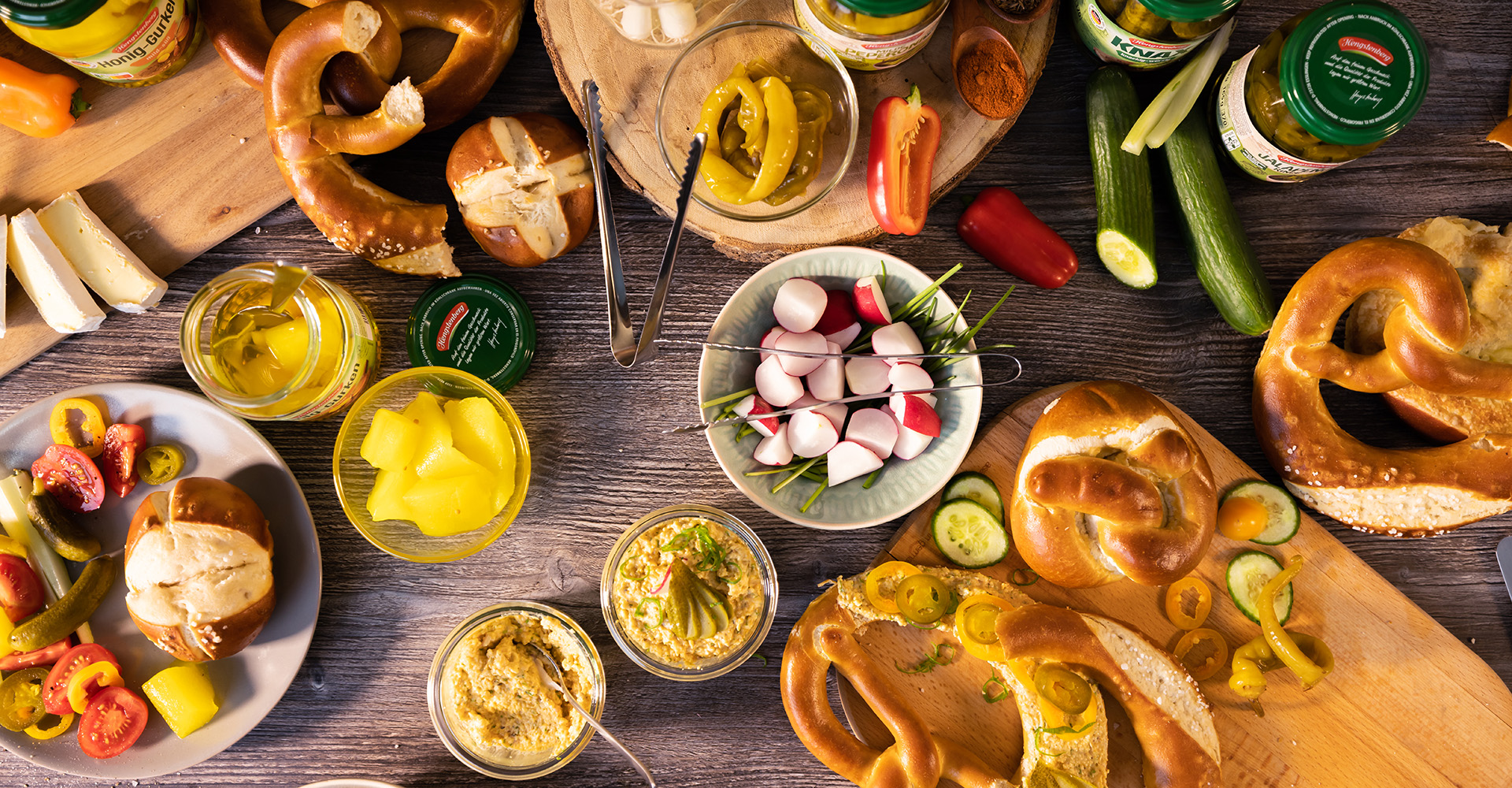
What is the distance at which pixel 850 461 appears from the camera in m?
1.71

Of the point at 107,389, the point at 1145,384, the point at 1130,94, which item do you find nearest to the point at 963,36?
the point at 1130,94

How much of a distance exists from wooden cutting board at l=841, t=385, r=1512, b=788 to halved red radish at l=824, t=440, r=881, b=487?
31 centimetres

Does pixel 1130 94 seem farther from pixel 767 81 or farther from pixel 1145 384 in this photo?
pixel 767 81

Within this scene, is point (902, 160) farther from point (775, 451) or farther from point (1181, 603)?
point (1181, 603)

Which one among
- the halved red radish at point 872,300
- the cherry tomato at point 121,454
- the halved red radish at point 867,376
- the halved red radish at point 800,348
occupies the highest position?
the halved red radish at point 872,300

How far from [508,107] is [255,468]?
1.00m

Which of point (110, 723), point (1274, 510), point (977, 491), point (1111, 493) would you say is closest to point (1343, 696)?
point (1274, 510)

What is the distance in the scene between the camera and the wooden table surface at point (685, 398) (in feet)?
6.09

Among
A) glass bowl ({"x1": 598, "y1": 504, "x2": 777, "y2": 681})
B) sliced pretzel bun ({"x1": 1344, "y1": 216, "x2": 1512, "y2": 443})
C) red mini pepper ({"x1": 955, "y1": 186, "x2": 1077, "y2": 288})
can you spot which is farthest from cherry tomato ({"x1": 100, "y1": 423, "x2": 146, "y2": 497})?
sliced pretzel bun ({"x1": 1344, "y1": 216, "x2": 1512, "y2": 443})

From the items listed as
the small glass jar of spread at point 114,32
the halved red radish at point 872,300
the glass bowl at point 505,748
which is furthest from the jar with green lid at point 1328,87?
the small glass jar of spread at point 114,32

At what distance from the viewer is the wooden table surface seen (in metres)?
1.86

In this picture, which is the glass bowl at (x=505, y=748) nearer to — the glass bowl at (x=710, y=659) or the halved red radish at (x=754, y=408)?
the glass bowl at (x=710, y=659)

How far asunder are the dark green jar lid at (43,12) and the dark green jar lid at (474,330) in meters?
0.77

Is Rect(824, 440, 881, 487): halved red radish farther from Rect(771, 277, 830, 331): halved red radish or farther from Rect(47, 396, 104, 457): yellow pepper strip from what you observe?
Rect(47, 396, 104, 457): yellow pepper strip
